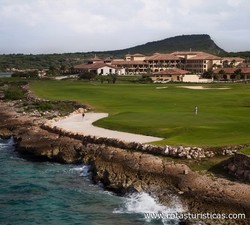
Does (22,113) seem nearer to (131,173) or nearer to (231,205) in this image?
(131,173)

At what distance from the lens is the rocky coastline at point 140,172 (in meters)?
25.4

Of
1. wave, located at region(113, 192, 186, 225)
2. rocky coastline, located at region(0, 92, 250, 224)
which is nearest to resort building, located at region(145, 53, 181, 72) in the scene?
rocky coastline, located at region(0, 92, 250, 224)

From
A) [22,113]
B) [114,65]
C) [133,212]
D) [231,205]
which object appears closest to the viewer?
[231,205]

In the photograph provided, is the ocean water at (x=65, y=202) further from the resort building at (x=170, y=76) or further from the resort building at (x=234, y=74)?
the resort building at (x=234, y=74)

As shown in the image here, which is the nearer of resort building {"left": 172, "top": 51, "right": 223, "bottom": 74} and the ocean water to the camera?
the ocean water

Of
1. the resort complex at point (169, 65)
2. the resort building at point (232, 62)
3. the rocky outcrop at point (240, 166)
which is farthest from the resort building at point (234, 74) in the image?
the rocky outcrop at point (240, 166)

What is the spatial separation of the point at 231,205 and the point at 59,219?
29.4 feet

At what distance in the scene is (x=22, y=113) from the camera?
65938 millimetres

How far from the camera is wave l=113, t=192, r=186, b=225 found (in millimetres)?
25644

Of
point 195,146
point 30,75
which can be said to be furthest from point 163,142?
point 30,75

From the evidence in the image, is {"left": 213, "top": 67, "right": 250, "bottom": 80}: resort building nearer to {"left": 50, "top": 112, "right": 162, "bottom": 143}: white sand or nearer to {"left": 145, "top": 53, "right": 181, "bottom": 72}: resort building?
{"left": 145, "top": 53, "right": 181, "bottom": 72}: resort building

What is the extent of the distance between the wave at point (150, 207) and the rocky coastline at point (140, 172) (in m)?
0.46

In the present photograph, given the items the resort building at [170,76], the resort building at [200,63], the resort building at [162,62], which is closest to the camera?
the resort building at [170,76]

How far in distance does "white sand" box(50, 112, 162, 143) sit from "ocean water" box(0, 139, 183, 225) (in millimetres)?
4770
